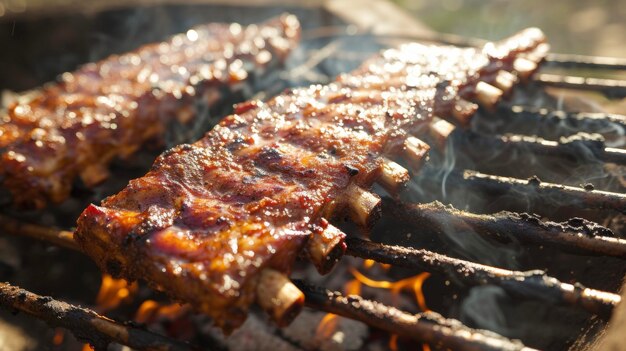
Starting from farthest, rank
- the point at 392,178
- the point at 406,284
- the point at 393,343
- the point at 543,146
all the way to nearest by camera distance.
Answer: the point at 406,284 → the point at 393,343 → the point at 543,146 → the point at 392,178

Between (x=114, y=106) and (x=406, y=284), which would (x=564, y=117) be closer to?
(x=406, y=284)

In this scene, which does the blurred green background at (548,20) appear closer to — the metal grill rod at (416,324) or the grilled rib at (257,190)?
the grilled rib at (257,190)

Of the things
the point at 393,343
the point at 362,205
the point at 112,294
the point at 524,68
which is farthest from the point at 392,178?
the point at 112,294

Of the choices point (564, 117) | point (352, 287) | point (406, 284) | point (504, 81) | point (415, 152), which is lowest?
point (352, 287)

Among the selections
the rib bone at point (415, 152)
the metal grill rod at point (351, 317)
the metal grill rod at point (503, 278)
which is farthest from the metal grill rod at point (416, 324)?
the rib bone at point (415, 152)

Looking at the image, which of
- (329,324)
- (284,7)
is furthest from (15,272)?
(284,7)
